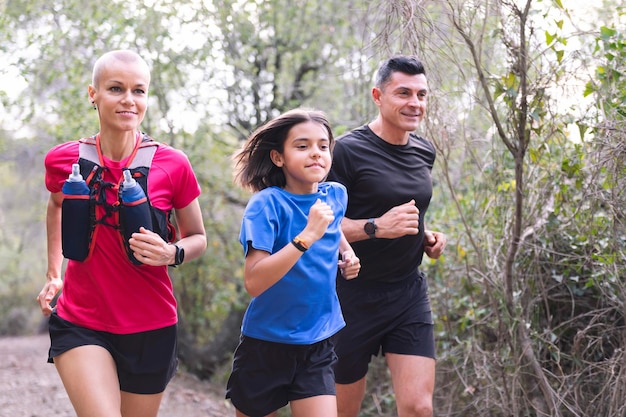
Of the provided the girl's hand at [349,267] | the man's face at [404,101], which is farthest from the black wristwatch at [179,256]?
the man's face at [404,101]

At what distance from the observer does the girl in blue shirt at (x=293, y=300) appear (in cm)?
349

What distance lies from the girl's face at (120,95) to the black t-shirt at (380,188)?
1189 mm

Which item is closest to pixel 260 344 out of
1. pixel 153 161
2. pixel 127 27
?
pixel 153 161

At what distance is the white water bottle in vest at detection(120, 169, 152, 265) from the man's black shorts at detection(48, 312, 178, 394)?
14.3 inches

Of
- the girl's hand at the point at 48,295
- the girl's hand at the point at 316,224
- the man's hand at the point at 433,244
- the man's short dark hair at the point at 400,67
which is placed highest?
the man's short dark hair at the point at 400,67

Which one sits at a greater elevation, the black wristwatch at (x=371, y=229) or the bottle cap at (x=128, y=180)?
the bottle cap at (x=128, y=180)

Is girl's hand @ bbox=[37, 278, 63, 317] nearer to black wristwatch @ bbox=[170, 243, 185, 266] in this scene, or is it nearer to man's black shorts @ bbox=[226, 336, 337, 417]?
black wristwatch @ bbox=[170, 243, 185, 266]

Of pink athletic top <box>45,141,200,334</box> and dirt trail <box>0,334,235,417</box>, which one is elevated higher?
pink athletic top <box>45,141,200,334</box>

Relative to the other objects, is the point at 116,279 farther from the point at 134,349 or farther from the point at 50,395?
the point at 50,395

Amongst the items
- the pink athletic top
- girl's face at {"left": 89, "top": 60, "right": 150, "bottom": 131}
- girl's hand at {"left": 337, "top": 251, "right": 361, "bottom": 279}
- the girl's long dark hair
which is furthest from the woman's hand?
girl's hand at {"left": 337, "top": 251, "right": 361, "bottom": 279}

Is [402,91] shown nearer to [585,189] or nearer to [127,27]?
[585,189]

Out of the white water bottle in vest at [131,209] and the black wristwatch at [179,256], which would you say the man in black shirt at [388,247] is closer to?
the black wristwatch at [179,256]

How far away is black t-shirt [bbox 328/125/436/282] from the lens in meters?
4.27

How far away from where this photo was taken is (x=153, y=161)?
3555 millimetres
